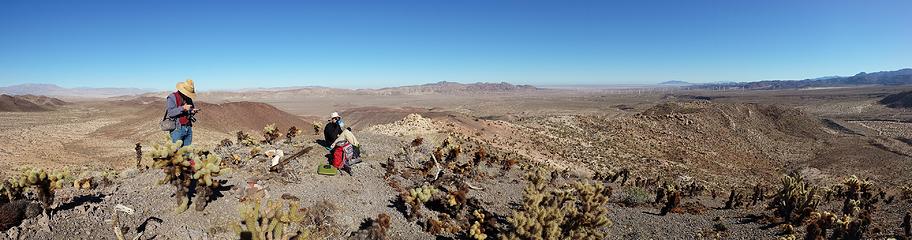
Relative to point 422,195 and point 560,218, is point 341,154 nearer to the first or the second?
point 422,195

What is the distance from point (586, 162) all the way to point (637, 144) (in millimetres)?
7861

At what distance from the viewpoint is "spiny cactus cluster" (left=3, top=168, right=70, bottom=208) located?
675cm

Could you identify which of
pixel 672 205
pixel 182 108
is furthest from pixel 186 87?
pixel 672 205

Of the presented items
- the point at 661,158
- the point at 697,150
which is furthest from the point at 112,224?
the point at 697,150

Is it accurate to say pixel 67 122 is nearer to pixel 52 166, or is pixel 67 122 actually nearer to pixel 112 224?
pixel 52 166

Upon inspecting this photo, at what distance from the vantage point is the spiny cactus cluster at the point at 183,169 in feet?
23.8

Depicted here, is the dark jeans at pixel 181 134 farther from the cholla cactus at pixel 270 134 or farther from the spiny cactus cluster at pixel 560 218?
the cholla cactus at pixel 270 134

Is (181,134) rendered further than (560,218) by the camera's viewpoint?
Yes

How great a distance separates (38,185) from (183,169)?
75.1 inches

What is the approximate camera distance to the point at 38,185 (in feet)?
22.4

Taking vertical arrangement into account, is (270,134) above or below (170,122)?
below

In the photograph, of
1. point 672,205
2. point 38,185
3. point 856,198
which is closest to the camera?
point 38,185

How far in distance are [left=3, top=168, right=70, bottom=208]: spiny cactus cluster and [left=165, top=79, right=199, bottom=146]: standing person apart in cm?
170

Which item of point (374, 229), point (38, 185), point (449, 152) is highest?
point (38, 185)
